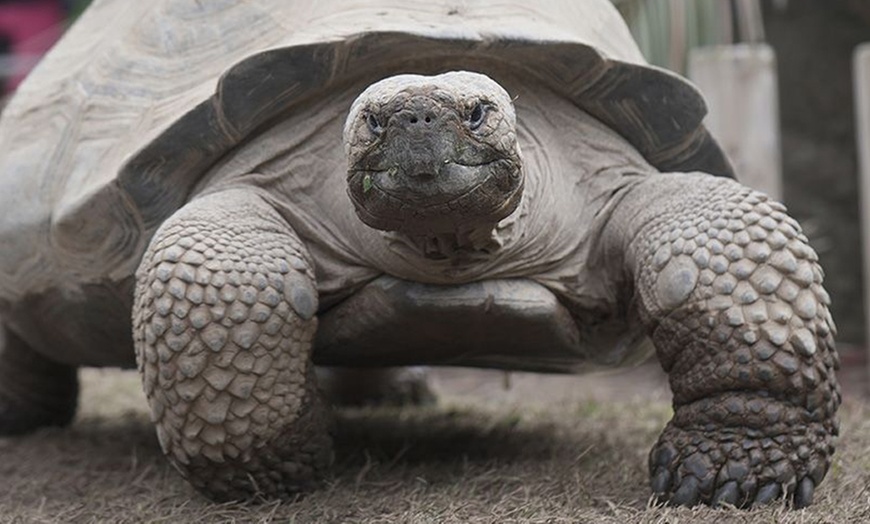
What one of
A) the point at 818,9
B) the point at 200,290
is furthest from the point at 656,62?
the point at 200,290

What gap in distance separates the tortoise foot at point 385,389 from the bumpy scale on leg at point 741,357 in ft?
7.19

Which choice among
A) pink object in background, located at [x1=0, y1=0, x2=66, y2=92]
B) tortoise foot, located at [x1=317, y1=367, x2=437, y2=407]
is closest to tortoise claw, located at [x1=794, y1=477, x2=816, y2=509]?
tortoise foot, located at [x1=317, y1=367, x2=437, y2=407]

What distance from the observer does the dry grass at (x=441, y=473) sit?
2.86m

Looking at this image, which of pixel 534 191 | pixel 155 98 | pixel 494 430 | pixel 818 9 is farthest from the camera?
pixel 818 9

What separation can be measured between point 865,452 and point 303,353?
1583 mm

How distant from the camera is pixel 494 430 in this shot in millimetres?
4195

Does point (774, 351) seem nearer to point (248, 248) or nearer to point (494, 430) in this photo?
point (248, 248)

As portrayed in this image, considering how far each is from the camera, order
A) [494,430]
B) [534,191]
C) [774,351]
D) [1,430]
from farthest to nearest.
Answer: [1,430]
[494,430]
[534,191]
[774,351]

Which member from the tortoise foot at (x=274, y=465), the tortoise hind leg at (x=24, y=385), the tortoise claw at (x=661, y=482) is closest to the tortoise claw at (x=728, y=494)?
the tortoise claw at (x=661, y=482)

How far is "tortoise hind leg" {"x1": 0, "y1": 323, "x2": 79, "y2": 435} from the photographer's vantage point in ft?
14.7

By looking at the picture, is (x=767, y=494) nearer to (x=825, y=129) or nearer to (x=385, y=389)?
(x=385, y=389)

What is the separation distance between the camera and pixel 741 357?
2840mm

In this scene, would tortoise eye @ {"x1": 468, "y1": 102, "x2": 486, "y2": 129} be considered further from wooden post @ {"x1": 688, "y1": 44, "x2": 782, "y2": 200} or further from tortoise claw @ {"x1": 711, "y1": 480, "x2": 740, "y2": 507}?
wooden post @ {"x1": 688, "y1": 44, "x2": 782, "y2": 200}

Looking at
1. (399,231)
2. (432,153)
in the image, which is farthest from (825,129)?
(432,153)
